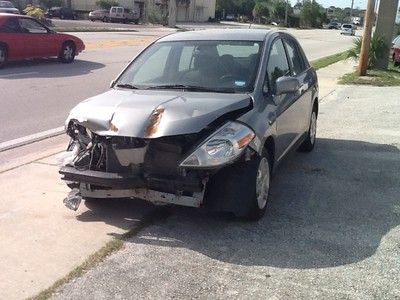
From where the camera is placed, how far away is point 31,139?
8.16 m

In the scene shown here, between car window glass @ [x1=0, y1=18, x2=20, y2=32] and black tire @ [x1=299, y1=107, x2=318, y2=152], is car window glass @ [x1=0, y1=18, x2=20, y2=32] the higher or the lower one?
the higher one

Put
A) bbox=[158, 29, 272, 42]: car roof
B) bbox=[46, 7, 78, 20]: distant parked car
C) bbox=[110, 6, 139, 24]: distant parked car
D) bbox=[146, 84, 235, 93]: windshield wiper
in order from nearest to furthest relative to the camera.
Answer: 1. bbox=[146, 84, 235, 93]: windshield wiper
2. bbox=[158, 29, 272, 42]: car roof
3. bbox=[46, 7, 78, 20]: distant parked car
4. bbox=[110, 6, 139, 24]: distant parked car

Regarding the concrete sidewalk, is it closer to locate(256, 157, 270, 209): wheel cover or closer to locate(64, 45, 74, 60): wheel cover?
locate(256, 157, 270, 209): wheel cover

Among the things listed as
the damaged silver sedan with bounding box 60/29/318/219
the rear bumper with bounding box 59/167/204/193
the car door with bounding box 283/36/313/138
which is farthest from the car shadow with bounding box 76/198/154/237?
the car door with bounding box 283/36/313/138

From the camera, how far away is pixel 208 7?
341 ft

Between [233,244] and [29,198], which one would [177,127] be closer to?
[233,244]

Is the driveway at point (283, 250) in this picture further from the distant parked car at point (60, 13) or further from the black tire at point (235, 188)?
the distant parked car at point (60, 13)

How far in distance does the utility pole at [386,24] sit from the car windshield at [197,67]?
50.4ft

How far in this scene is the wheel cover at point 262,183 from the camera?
193 inches

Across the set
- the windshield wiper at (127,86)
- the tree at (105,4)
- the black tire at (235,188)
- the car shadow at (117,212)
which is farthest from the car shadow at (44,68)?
the tree at (105,4)

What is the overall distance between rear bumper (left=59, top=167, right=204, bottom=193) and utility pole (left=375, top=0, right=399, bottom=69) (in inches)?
670

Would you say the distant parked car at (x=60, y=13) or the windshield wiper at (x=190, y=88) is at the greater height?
the windshield wiper at (x=190, y=88)

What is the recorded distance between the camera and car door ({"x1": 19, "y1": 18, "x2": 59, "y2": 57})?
16.9 meters

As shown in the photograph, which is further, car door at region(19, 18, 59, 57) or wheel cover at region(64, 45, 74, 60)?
wheel cover at region(64, 45, 74, 60)
